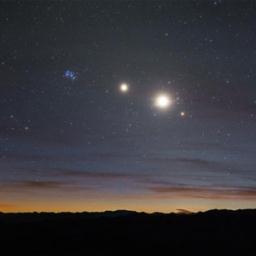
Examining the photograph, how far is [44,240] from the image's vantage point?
33.9 meters

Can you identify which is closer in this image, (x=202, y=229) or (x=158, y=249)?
(x=158, y=249)

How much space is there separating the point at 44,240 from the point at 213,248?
12.8 m

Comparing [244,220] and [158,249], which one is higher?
[244,220]

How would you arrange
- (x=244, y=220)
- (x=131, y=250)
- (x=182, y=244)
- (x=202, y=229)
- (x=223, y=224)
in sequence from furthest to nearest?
1. (x=244, y=220)
2. (x=223, y=224)
3. (x=202, y=229)
4. (x=182, y=244)
5. (x=131, y=250)

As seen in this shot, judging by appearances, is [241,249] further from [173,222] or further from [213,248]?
[173,222]

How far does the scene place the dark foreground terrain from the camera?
94.9 feet

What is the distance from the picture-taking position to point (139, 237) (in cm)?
3566

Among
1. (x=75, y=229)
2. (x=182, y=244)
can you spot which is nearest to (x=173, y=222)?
(x=75, y=229)

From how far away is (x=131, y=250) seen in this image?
28969 mm

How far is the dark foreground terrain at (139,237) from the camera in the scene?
2892 cm

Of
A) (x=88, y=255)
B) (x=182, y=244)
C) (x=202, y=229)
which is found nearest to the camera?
(x=88, y=255)

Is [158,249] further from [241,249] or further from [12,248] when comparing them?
[12,248]

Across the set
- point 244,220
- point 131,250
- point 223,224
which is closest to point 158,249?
point 131,250

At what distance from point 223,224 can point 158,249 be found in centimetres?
1560
